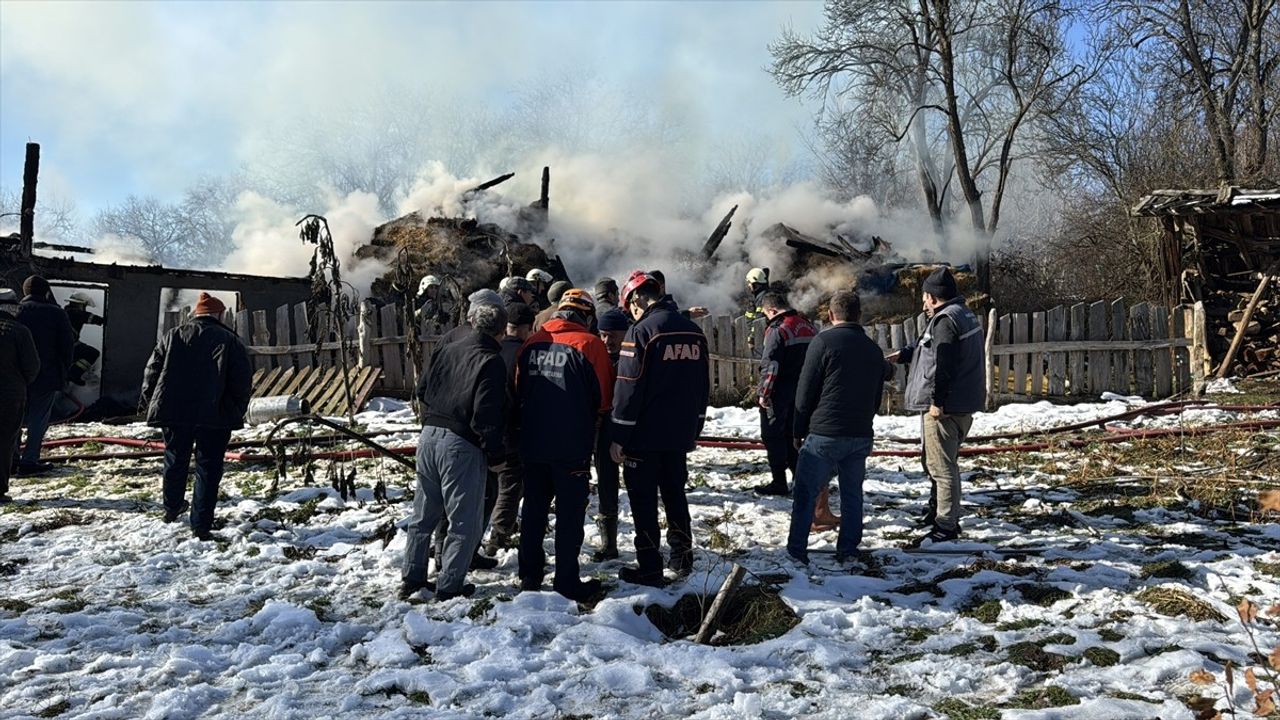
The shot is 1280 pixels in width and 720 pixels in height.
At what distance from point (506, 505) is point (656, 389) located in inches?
58.7

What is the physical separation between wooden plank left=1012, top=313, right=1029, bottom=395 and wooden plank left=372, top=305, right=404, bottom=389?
9.12m

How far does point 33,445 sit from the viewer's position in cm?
→ 927

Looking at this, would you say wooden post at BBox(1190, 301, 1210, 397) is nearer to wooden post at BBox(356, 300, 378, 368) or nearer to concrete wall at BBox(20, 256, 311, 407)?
wooden post at BBox(356, 300, 378, 368)

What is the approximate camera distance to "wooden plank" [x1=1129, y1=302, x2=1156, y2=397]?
532 inches

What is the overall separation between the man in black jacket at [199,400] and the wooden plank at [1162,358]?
40.7ft

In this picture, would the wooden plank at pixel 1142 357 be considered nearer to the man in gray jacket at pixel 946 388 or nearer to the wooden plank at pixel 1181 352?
the wooden plank at pixel 1181 352

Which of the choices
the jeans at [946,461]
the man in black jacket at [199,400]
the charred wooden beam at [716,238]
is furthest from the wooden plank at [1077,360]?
the man in black jacket at [199,400]

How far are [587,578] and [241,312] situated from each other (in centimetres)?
1222

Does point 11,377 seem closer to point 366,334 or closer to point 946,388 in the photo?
point 366,334

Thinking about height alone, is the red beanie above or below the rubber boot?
above

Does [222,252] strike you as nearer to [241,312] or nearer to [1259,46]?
[241,312]

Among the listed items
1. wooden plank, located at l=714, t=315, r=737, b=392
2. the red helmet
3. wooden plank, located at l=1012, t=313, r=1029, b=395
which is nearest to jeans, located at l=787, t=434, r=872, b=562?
the red helmet

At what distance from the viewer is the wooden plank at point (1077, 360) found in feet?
43.4

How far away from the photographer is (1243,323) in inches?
555
